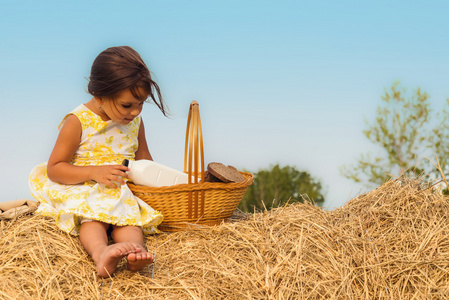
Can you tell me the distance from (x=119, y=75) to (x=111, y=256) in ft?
3.52

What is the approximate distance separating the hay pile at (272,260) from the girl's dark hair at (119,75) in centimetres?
89

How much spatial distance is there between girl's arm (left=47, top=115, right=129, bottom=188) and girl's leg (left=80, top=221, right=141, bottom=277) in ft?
0.87

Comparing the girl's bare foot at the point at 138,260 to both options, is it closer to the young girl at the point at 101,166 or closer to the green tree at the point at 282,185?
the young girl at the point at 101,166

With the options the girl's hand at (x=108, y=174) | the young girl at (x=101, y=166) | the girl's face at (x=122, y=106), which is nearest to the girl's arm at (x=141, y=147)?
the young girl at (x=101, y=166)

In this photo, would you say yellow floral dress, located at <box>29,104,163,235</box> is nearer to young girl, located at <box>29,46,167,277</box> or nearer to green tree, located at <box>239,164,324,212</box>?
young girl, located at <box>29,46,167,277</box>

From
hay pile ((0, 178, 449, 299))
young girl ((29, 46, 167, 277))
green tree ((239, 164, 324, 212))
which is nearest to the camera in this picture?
hay pile ((0, 178, 449, 299))

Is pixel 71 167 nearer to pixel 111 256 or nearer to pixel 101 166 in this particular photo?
pixel 101 166

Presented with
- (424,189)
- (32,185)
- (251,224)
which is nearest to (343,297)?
(251,224)

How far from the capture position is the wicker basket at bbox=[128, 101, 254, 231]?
259 centimetres

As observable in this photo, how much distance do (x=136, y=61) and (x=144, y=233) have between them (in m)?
1.08

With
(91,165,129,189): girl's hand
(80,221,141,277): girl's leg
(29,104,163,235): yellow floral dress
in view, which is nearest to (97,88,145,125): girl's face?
(29,104,163,235): yellow floral dress

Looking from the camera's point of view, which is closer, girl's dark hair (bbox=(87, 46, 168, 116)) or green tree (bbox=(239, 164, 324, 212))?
girl's dark hair (bbox=(87, 46, 168, 116))

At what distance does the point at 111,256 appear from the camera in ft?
6.61

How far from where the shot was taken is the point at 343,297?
1.93 meters
